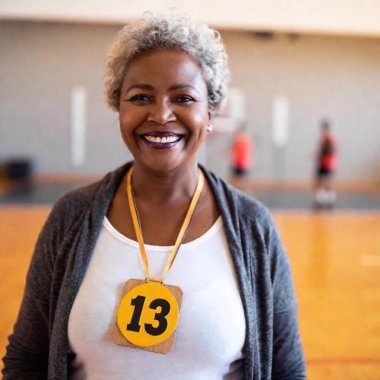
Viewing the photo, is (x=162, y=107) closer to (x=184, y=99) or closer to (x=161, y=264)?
(x=184, y=99)

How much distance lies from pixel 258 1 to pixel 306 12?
0.34 metres

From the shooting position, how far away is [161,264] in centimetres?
118

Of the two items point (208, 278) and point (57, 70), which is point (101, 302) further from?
point (57, 70)

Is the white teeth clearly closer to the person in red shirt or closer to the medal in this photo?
the medal

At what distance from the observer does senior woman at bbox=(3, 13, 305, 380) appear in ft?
3.73

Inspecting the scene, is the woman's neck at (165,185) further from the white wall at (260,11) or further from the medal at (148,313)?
the white wall at (260,11)

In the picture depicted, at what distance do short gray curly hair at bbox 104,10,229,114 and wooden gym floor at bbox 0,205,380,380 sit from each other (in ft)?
7.41

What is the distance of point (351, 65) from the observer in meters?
11.4


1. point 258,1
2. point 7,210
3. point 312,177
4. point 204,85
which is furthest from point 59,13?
point 312,177

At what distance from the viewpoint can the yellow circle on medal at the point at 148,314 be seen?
1124 millimetres

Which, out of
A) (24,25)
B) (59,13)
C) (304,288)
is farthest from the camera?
(24,25)

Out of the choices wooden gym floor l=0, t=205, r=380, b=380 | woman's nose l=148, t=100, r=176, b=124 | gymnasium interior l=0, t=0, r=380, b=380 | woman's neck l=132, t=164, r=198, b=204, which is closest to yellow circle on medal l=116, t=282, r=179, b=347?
woman's neck l=132, t=164, r=198, b=204

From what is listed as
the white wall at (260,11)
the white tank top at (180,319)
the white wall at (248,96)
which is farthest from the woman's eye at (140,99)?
the white wall at (248,96)

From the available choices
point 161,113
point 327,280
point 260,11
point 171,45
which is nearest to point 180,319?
point 161,113
